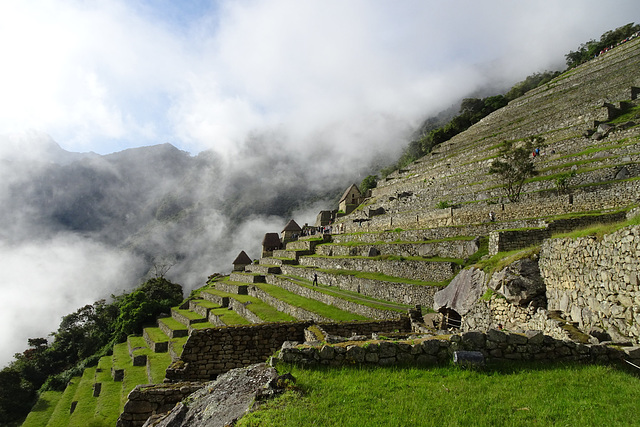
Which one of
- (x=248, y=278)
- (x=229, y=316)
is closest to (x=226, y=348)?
(x=229, y=316)

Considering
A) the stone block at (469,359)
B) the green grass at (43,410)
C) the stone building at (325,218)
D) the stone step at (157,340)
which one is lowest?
the green grass at (43,410)

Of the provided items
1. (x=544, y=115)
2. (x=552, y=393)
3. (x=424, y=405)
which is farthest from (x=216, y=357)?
(x=544, y=115)

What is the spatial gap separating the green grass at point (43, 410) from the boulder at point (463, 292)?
29153 mm

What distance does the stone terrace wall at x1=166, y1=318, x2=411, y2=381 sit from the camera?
9258 mm

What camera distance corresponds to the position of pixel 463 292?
11859 millimetres

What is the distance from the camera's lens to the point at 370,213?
34.7m

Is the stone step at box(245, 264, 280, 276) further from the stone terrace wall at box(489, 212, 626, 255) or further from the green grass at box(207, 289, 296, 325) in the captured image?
the stone terrace wall at box(489, 212, 626, 255)

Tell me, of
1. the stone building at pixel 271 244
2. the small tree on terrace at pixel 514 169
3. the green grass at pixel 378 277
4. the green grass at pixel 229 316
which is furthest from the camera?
the stone building at pixel 271 244

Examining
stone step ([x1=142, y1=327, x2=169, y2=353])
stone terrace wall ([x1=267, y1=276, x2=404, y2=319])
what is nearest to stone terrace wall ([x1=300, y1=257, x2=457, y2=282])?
stone terrace wall ([x1=267, y1=276, x2=404, y2=319])

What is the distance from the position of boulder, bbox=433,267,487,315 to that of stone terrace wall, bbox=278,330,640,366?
15.8 feet

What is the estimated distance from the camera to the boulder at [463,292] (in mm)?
10987

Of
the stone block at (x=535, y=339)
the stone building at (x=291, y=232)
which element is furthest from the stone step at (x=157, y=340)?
the stone building at (x=291, y=232)

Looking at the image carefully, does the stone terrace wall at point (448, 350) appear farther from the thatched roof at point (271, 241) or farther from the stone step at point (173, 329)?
the thatched roof at point (271, 241)

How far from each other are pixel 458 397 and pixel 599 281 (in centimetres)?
450
